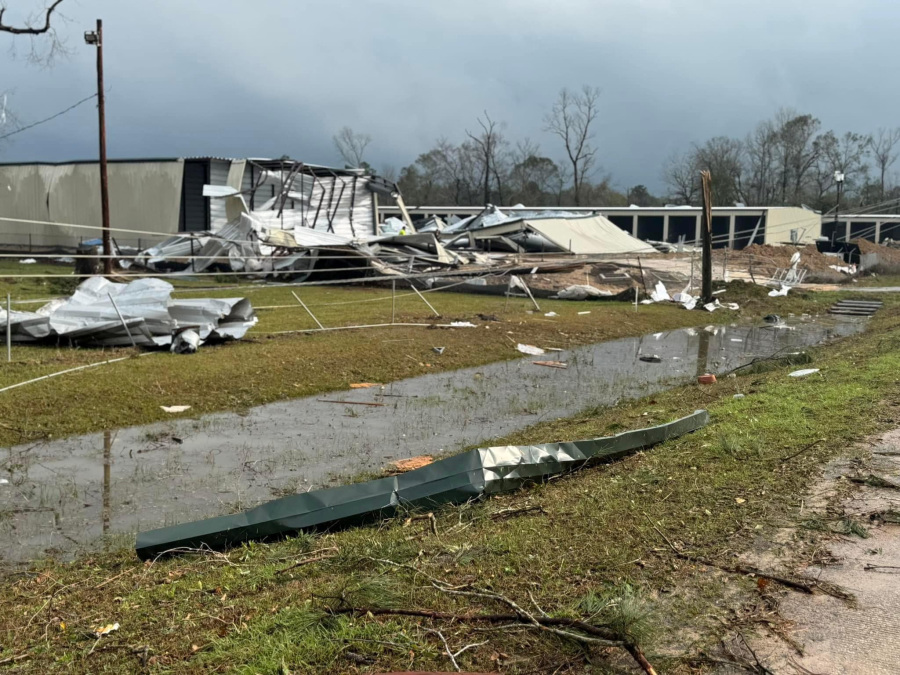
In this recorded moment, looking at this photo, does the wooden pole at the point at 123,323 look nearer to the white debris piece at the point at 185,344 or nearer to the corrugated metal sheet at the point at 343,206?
the white debris piece at the point at 185,344

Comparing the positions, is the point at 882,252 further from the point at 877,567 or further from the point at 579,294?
the point at 877,567

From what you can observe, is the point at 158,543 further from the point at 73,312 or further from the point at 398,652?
the point at 73,312

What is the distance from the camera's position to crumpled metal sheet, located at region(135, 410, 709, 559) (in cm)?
489

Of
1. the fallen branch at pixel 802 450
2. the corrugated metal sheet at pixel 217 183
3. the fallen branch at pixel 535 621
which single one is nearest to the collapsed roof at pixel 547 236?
the corrugated metal sheet at pixel 217 183

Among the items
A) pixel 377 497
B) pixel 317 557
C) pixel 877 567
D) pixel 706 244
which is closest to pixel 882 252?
pixel 706 244

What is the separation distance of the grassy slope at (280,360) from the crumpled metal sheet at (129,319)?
0.30 meters

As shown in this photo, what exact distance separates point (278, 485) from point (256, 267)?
73.6ft

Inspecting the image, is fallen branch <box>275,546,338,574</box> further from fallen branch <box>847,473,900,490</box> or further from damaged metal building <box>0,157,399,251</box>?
damaged metal building <box>0,157,399,251</box>

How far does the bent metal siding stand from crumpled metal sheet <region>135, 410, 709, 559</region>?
3106 centimetres

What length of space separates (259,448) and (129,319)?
208 inches

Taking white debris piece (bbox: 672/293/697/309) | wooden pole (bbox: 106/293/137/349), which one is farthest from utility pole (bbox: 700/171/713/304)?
wooden pole (bbox: 106/293/137/349)

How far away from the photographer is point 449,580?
3865mm

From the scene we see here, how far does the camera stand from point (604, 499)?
16.4 ft

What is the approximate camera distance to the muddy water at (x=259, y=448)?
19.0 feet
